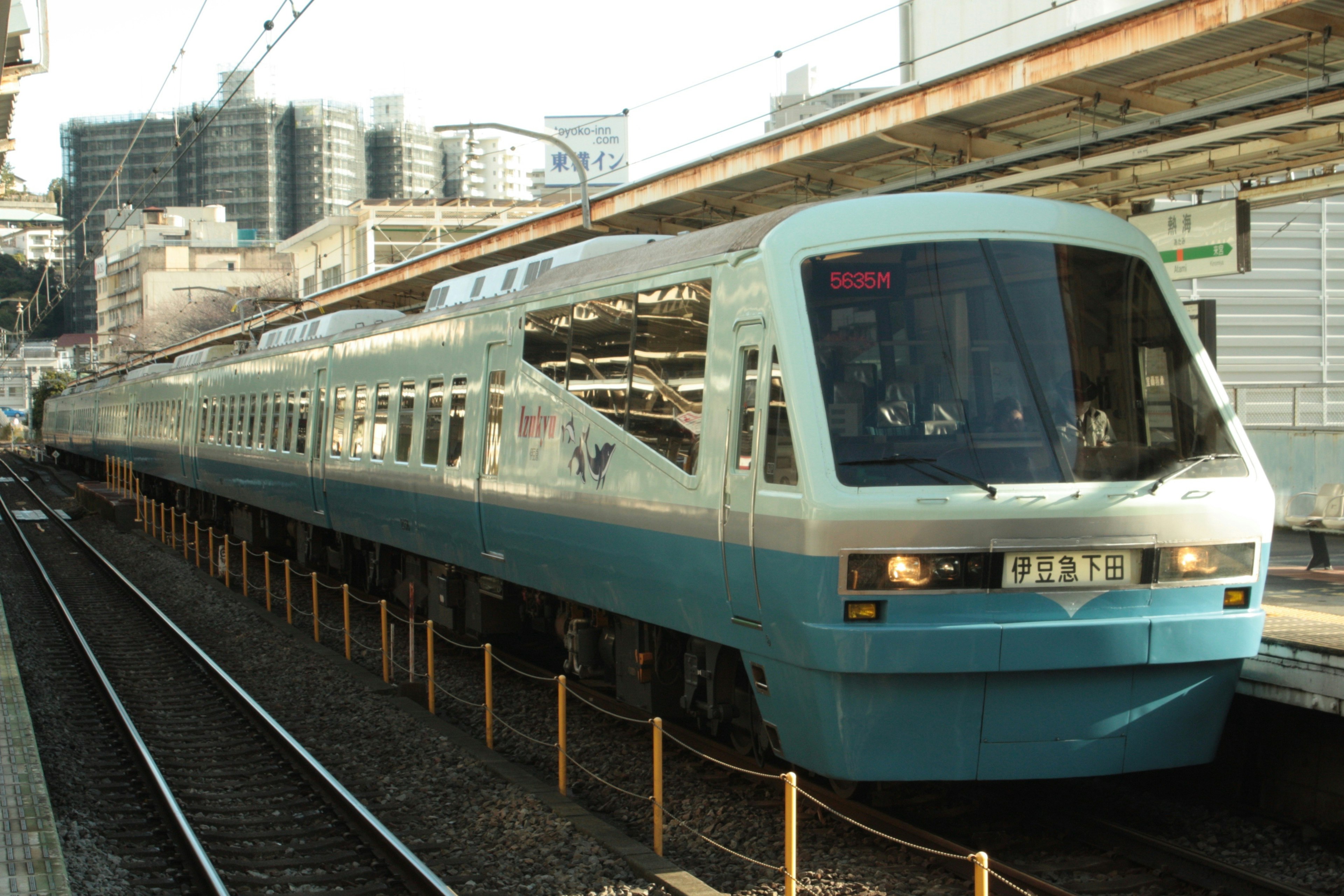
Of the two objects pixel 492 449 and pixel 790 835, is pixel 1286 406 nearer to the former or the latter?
pixel 492 449

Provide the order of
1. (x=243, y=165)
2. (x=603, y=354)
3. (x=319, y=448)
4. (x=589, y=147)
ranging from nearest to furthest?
(x=603, y=354)
(x=319, y=448)
(x=589, y=147)
(x=243, y=165)

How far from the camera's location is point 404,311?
1698 centimetres

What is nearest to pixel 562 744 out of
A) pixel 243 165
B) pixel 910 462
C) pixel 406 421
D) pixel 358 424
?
pixel 910 462

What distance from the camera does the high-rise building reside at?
13275 cm

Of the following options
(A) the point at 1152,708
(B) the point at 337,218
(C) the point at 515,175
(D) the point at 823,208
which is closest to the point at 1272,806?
(A) the point at 1152,708

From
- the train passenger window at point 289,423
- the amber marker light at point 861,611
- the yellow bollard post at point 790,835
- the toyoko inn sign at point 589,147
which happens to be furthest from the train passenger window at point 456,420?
the toyoko inn sign at point 589,147

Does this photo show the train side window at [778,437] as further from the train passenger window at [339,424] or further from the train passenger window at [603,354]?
the train passenger window at [339,424]

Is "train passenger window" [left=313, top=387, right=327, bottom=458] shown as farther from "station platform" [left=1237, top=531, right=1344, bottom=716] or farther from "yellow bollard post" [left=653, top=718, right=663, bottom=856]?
"station platform" [left=1237, top=531, right=1344, bottom=716]

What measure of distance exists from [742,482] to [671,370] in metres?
1.08

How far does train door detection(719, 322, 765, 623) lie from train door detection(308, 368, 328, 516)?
9.31 m

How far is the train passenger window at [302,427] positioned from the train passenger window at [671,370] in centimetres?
906

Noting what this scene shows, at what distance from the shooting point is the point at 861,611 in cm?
562

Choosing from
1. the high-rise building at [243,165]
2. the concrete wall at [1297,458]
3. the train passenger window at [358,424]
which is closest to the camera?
the train passenger window at [358,424]

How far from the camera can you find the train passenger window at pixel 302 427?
15.7 m
